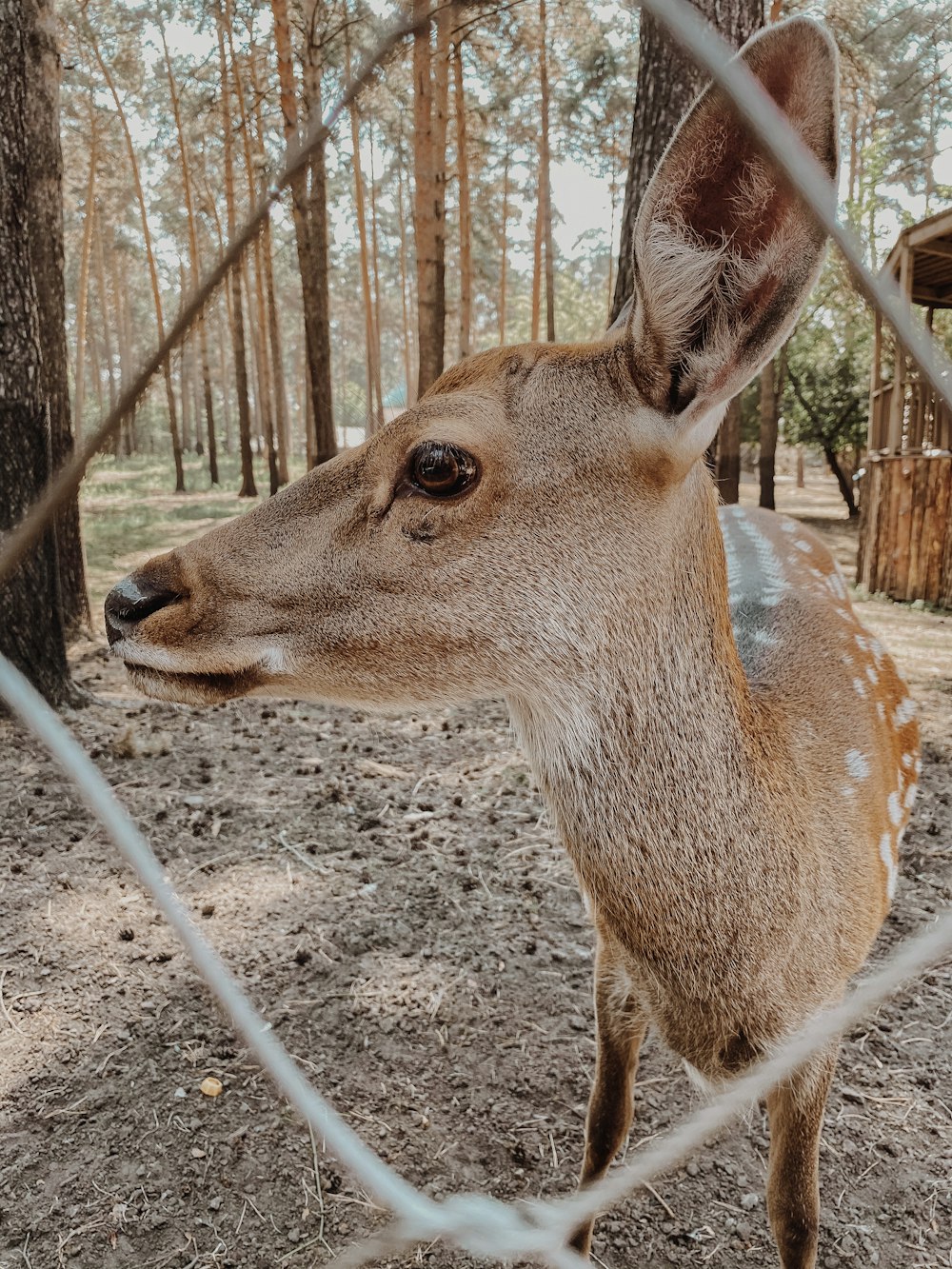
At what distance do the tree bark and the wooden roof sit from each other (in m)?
4.75

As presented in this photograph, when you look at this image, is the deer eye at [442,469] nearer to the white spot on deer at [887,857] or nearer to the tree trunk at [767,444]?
the white spot on deer at [887,857]

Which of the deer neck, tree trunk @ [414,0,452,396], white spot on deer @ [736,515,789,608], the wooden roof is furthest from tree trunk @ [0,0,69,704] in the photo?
tree trunk @ [414,0,452,396]

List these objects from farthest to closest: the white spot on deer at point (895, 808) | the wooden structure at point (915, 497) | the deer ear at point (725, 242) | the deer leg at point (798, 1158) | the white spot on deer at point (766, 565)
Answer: the wooden structure at point (915, 497) < the white spot on deer at point (766, 565) < the white spot on deer at point (895, 808) < the deer leg at point (798, 1158) < the deer ear at point (725, 242)

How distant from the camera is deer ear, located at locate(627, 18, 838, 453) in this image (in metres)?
0.93

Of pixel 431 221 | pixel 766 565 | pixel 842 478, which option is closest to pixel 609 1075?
pixel 766 565

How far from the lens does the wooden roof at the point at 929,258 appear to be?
260 inches

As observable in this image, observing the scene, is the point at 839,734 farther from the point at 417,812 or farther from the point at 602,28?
the point at 602,28

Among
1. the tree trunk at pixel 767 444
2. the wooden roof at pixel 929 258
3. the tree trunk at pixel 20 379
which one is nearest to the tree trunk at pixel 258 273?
the tree trunk at pixel 20 379

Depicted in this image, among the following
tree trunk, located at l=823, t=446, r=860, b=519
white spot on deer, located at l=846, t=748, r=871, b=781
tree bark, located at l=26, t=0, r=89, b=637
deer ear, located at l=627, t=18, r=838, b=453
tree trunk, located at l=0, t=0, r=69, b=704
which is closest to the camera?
deer ear, located at l=627, t=18, r=838, b=453

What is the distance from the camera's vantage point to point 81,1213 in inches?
74.8

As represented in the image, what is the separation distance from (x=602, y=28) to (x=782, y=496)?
15056 millimetres

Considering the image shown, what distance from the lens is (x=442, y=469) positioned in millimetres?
1400

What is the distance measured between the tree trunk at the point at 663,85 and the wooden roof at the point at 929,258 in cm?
287

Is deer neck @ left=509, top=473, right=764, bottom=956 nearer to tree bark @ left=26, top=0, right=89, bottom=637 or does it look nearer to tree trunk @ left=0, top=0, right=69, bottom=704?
tree trunk @ left=0, top=0, right=69, bottom=704
